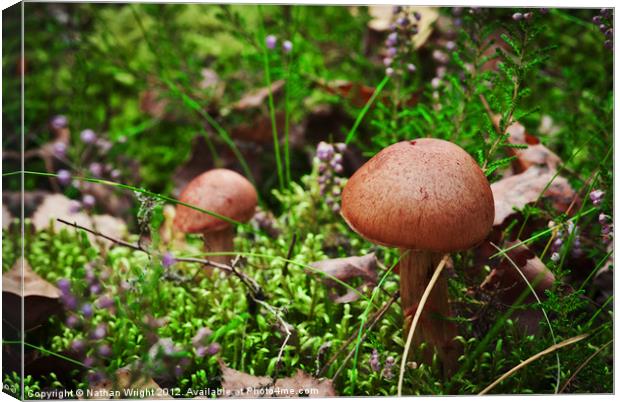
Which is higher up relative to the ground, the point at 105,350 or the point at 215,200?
the point at 215,200

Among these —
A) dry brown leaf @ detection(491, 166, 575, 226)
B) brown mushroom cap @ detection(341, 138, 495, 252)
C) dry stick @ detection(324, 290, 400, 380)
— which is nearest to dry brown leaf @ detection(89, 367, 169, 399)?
dry stick @ detection(324, 290, 400, 380)

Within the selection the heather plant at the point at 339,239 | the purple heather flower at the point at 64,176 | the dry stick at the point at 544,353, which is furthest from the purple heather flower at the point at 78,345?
the dry stick at the point at 544,353

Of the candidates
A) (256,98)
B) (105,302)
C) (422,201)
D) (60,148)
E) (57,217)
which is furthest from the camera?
(256,98)

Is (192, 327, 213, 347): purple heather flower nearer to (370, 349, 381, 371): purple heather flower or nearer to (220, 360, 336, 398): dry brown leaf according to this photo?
(220, 360, 336, 398): dry brown leaf

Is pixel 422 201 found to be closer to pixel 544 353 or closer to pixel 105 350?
pixel 544 353

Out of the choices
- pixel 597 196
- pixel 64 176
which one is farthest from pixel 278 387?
pixel 597 196
